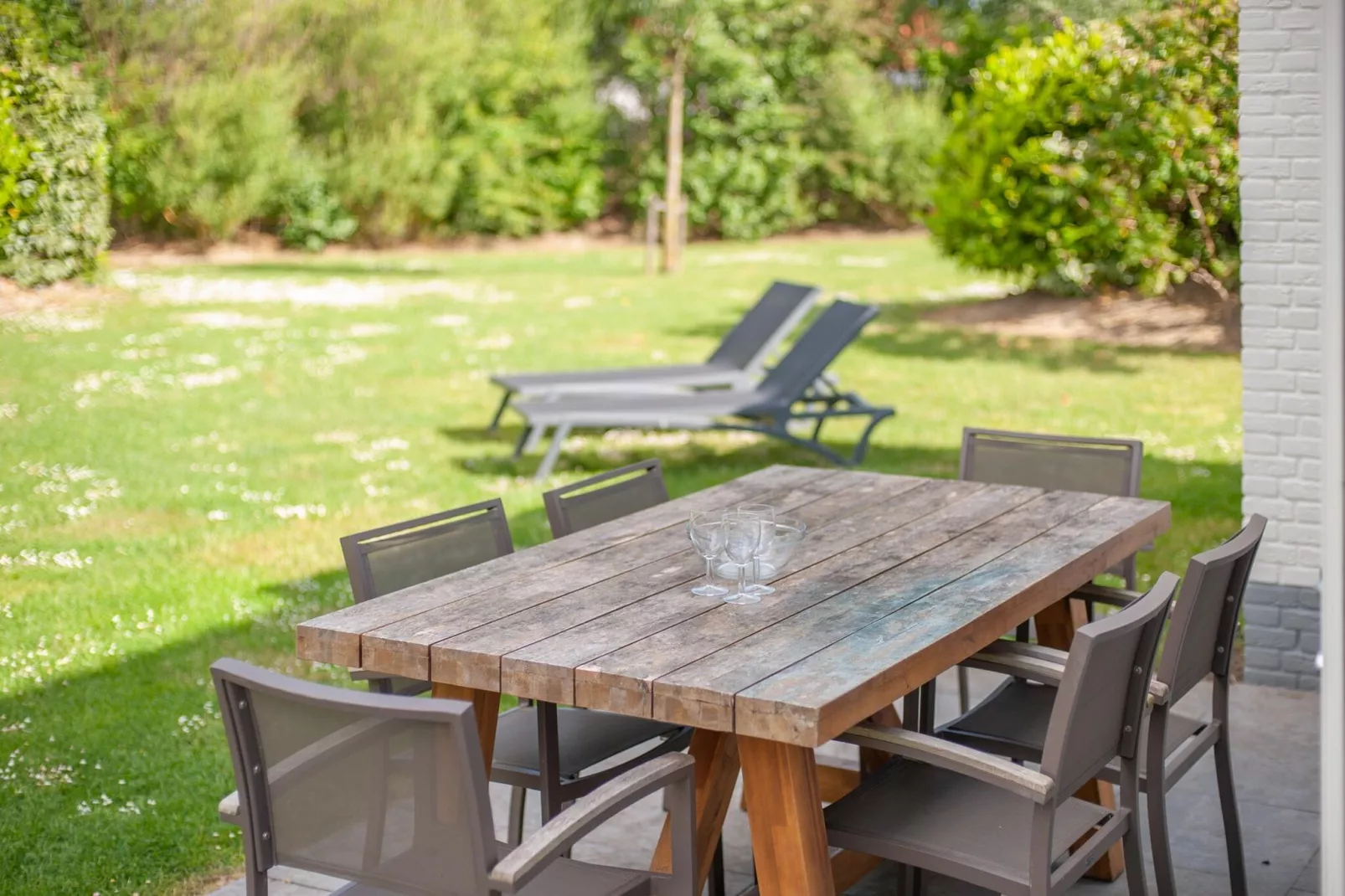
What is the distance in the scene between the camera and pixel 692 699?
2404 mm

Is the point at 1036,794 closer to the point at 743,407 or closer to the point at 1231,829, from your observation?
the point at 1231,829

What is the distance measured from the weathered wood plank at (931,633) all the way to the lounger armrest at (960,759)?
3.9 inches

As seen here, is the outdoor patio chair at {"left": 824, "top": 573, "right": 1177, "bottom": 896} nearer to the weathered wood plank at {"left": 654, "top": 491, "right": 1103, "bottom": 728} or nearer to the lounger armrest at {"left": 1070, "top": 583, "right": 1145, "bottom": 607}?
the weathered wood plank at {"left": 654, "top": 491, "right": 1103, "bottom": 728}

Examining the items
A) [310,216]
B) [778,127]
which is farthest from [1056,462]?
[778,127]

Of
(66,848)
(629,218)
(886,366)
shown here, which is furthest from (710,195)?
(66,848)

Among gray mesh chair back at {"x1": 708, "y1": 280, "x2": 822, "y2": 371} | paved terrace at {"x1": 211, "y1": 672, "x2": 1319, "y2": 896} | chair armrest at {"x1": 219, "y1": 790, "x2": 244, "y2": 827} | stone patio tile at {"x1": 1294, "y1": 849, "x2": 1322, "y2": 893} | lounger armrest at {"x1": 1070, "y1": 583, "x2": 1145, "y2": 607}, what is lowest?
stone patio tile at {"x1": 1294, "y1": 849, "x2": 1322, "y2": 893}

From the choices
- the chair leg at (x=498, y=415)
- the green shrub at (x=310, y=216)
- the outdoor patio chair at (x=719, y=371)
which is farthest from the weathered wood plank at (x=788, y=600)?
the green shrub at (x=310, y=216)

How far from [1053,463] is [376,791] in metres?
2.67

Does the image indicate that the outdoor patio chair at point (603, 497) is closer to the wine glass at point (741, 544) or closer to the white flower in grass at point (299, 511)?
the wine glass at point (741, 544)

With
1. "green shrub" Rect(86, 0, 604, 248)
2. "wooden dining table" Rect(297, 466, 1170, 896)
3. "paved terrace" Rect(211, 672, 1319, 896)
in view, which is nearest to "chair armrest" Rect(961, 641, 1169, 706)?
"wooden dining table" Rect(297, 466, 1170, 896)

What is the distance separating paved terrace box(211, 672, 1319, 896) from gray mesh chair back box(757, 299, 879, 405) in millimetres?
3766

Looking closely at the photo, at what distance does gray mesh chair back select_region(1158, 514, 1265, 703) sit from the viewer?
290cm

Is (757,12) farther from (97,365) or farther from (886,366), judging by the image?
(97,365)

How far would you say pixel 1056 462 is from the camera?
4.40 metres
